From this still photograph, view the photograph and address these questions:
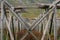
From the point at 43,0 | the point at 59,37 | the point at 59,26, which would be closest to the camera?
the point at 59,37

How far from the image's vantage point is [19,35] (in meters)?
17.8

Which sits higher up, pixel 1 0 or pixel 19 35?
pixel 1 0

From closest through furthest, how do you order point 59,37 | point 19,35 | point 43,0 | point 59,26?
point 19,35
point 59,37
point 59,26
point 43,0

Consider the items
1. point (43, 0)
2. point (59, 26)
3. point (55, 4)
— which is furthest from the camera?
point (43, 0)

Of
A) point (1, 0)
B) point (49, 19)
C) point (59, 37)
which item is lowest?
point (59, 37)

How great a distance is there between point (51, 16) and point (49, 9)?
282 millimetres

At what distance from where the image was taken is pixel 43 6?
11.3 m

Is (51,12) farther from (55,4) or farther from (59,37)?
(59,37)

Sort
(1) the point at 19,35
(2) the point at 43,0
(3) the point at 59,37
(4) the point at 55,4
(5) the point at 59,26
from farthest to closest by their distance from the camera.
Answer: (2) the point at 43,0, (5) the point at 59,26, (3) the point at 59,37, (1) the point at 19,35, (4) the point at 55,4

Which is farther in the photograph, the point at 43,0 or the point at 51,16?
the point at 43,0

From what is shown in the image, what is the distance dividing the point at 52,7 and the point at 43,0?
2562 cm

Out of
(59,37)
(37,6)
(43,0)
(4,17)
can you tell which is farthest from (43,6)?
(43,0)

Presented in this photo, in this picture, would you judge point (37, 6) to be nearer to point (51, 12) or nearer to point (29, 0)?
Answer: point (51, 12)

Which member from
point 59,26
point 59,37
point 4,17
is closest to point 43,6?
point 4,17
